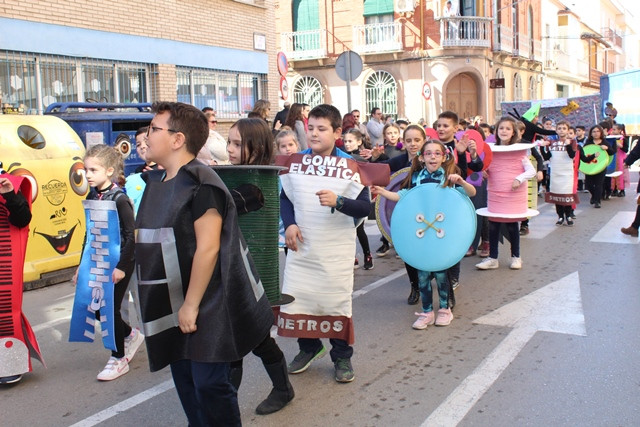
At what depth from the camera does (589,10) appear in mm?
59531

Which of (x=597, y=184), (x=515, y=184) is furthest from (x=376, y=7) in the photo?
(x=515, y=184)

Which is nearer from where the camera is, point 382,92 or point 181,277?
point 181,277

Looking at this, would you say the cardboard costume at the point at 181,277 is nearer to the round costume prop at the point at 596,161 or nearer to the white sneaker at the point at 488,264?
the white sneaker at the point at 488,264

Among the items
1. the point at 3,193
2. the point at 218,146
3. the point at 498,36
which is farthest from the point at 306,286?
the point at 498,36

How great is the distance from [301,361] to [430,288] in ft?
5.04

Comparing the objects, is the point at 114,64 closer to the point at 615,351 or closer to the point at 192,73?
the point at 192,73

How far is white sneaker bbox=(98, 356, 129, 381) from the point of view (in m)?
4.67

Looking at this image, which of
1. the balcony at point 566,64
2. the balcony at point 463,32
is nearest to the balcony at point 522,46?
the balcony at point 566,64

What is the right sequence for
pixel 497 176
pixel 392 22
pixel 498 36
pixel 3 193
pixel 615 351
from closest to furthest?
pixel 3 193 < pixel 615 351 < pixel 497 176 < pixel 392 22 < pixel 498 36

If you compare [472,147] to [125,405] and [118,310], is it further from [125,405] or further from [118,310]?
[125,405]

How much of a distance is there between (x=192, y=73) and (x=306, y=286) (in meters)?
12.5

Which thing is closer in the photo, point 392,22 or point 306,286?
point 306,286

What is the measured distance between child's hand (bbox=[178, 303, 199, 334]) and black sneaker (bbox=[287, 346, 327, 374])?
1.80 meters

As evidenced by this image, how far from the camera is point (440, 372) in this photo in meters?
4.61
